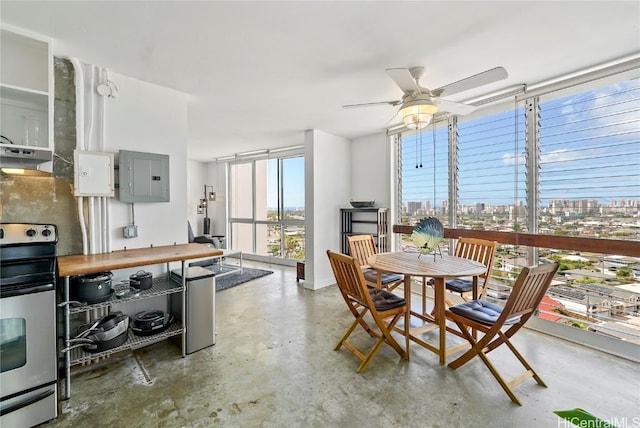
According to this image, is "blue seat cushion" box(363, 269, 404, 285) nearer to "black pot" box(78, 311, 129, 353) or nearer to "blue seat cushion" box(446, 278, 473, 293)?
"blue seat cushion" box(446, 278, 473, 293)

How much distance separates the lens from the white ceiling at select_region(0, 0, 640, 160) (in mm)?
1816

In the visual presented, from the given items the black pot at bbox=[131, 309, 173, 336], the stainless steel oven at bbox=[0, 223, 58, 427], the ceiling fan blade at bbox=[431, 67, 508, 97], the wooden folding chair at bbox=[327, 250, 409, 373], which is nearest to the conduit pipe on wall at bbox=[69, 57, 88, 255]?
the stainless steel oven at bbox=[0, 223, 58, 427]

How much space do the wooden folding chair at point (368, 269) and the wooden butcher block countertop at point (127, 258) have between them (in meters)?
1.67

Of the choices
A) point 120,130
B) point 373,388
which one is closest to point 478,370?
point 373,388

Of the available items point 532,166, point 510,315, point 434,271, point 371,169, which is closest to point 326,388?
point 434,271

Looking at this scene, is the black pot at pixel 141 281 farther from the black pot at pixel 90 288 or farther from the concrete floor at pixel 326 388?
the concrete floor at pixel 326 388

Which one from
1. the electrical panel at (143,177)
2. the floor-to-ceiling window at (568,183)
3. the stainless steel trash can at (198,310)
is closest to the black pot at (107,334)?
the stainless steel trash can at (198,310)

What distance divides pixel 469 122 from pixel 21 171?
15.1ft

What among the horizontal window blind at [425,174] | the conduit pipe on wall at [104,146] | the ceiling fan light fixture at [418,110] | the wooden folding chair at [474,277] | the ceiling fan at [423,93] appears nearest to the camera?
the ceiling fan at [423,93]

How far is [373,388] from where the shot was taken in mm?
2094

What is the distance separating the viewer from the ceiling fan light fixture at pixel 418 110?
2.39m

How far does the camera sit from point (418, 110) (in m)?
2.44

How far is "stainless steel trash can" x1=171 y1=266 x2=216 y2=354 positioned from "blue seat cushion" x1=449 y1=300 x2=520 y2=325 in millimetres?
2174

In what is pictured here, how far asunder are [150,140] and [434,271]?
296cm
